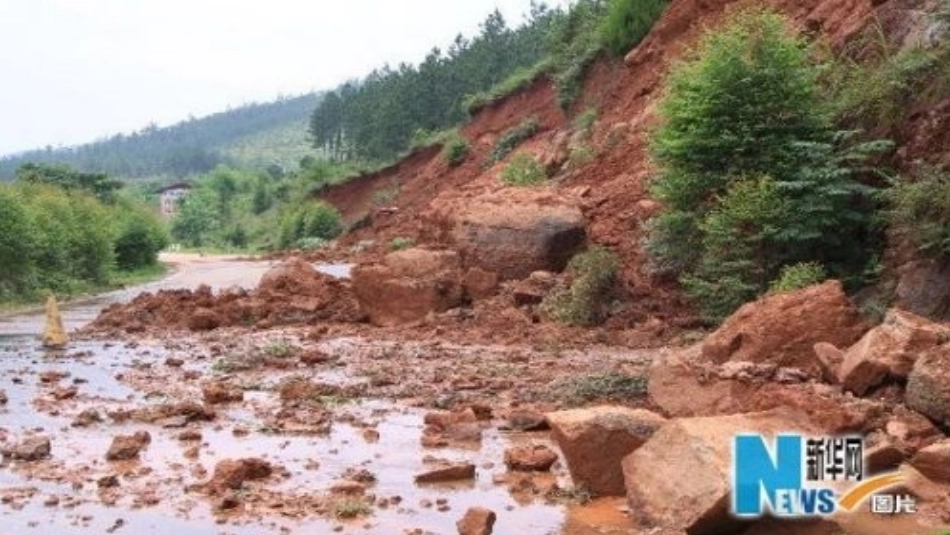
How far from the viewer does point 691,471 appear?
7312 millimetres

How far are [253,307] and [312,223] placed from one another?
3875cm

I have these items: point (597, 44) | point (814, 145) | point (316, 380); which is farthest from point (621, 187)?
point (597, 44)

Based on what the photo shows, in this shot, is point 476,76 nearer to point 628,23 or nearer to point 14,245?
point 628,23

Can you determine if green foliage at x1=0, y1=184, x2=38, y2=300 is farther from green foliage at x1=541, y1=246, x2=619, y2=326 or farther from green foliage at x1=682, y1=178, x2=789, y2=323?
green foliage at x1=682, y1=178, x2=789, y2=323

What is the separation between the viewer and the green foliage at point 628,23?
34.1 meters

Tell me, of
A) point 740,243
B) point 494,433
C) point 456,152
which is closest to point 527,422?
point 494,433

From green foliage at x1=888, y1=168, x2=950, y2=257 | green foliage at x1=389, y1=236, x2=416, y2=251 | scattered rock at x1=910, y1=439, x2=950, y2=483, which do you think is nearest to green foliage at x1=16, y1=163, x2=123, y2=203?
green foliage at x1=389, y1=236, x2=416, y2=251

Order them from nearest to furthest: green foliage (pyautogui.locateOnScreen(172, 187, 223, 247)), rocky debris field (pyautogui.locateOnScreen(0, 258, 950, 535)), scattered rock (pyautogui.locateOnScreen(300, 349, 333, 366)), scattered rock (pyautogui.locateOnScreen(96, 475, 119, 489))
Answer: rocky debris field (pyautogui.locateOnScreen(0, 258, 950, 535)) < scattered rock (pyautogui.locateOnScreen(96, 475, 119, 489)) < scattered rock (pyautogui.locateOnScreen(300, 349, 333, 366)) < green foliage (pyautogui.locateOnScreen(172, 187, 223, 247))

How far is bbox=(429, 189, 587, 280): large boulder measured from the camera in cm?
2052

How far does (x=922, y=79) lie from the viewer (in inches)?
621

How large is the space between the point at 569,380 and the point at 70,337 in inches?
515

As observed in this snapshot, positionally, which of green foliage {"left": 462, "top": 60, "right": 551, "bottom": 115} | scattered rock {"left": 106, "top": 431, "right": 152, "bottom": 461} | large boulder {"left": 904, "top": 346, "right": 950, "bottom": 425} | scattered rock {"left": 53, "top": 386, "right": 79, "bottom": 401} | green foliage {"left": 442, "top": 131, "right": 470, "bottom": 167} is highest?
green foliage {"left": 462, "top": 60, "right": 551, "bottom": 115}

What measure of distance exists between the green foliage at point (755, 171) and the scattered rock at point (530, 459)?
6668 millimetres

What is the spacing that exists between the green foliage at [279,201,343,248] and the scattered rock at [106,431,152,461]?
49.4 metres
